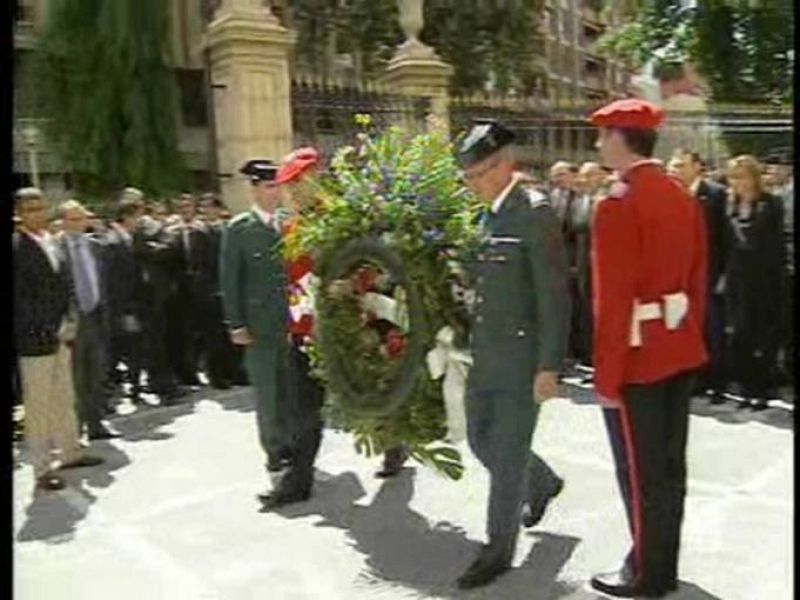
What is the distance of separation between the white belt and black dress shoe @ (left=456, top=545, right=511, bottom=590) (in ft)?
2.95

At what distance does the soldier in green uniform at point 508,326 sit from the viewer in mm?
3129

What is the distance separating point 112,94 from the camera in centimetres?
1349

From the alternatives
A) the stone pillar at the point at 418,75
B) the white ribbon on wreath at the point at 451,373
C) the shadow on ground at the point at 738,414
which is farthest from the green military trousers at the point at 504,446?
the stone pillar at the point at 418,75

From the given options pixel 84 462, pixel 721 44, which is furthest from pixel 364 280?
pixel 721 44

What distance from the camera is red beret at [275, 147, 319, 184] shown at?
4109 mm

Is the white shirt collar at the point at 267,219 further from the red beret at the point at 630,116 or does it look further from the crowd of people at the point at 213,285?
the red beret at the point at 630,116

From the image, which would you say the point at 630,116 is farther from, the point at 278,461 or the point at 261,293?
the point at 278,461

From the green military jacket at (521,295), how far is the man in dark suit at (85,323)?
9.51 feet

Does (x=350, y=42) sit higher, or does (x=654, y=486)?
(x=350, y=42)

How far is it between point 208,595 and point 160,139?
10719mm

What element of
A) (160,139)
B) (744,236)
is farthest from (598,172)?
(160,139)

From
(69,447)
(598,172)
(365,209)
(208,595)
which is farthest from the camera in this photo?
(598,172)

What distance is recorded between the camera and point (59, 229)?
5.62 metres

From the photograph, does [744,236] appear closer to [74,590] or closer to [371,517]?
[371,517]
